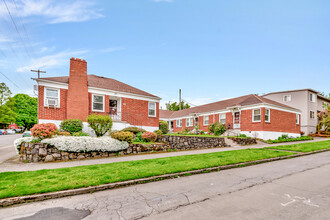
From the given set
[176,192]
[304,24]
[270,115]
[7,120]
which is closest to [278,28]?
[304,24]

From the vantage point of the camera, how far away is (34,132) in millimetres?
10703

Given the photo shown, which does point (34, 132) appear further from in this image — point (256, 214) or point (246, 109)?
point (246, 109)

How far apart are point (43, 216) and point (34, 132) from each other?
27.1 ft

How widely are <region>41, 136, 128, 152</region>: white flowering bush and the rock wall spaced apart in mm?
241

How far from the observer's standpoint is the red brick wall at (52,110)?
54.3 feet

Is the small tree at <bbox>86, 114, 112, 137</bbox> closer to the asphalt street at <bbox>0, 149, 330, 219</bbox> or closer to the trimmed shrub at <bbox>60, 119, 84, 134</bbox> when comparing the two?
the trimmed shrub at <bbox>60, 119, 84, 134</bbox>

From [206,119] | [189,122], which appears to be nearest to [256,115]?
[206,119]

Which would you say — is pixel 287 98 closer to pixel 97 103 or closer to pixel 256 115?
pixel 256 115

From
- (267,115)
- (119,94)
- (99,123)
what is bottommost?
(99,123)

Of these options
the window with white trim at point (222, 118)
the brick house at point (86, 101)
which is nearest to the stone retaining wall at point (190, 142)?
the brick house at point (86, 101)

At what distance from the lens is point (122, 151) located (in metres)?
12.3

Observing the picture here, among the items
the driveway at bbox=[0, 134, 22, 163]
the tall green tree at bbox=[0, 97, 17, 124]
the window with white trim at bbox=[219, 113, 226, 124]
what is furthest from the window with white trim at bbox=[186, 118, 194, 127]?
the tall green tree at bbox=[0, 97, 17, 124]

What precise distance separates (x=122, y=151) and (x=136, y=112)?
370 inches

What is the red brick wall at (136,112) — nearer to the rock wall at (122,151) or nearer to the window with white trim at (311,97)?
the rock wall at (122,151)
